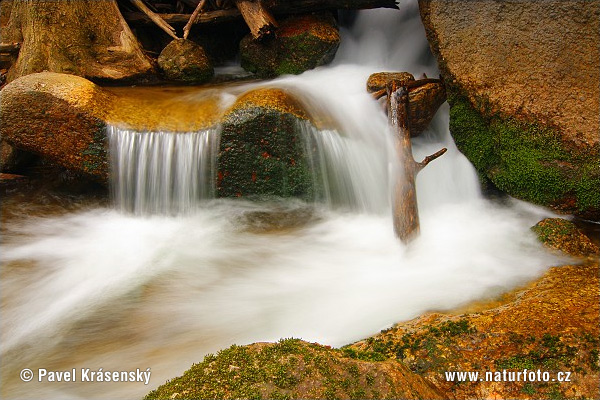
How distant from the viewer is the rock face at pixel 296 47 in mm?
7875

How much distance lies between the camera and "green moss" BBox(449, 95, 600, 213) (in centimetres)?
535

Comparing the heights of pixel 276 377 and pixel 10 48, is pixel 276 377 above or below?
below

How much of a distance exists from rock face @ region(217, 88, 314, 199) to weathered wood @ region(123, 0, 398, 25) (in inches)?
104

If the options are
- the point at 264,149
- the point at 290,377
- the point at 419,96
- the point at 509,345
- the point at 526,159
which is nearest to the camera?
the point at 290,377

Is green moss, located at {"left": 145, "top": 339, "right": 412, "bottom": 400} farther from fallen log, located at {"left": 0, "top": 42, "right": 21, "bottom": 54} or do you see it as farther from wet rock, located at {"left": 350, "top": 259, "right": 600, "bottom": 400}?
fallen log, located at {"left": 0, "top": 42, "right": 21, "bottom": 54}

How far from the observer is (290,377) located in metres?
2.11

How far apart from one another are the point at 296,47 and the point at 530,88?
12.9ft

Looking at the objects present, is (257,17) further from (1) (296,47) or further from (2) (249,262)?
(2) (249,262)

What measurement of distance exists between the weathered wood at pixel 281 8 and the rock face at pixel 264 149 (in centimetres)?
264

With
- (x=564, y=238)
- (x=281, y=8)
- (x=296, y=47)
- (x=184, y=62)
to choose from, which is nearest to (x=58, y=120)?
(x=184, y=62)

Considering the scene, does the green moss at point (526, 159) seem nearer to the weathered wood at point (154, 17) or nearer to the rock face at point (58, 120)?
the rock face at point (58, 120)

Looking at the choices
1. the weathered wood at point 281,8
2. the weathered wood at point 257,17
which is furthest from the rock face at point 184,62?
the weathered wood at point 257,17

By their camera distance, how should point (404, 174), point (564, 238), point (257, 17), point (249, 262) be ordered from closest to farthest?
point (564, 238)
point (249, 262)
point (404, 174)
point (257, 17)

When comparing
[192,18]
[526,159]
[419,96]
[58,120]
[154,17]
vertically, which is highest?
[154,17]
